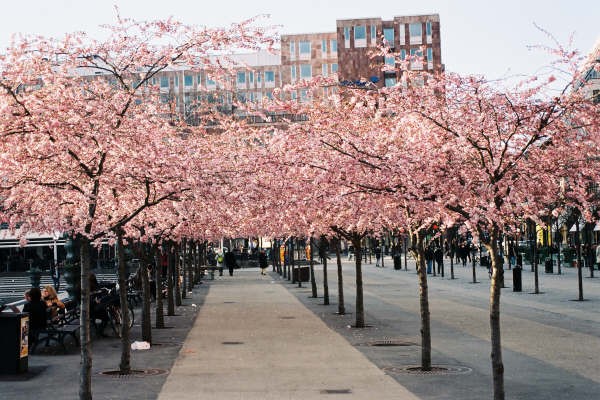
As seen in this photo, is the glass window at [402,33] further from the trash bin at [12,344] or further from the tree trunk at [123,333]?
the trash bin at [12,344]

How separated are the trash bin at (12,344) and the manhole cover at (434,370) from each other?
19.9 ft

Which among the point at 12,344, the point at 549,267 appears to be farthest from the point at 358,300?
the point at 549,267

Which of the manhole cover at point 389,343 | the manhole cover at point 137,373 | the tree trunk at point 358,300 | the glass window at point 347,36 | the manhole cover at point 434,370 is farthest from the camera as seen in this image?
the glass window at point 347,36

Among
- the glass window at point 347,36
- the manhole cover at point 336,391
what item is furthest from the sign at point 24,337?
the glass window at point 347,36

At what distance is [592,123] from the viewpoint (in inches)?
453

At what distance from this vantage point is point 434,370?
15.6 meters

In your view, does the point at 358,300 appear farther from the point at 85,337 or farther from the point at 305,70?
the point at 305,70

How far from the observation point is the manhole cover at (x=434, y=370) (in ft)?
50.1

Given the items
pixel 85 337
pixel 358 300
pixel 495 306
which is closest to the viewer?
pixel 495 306

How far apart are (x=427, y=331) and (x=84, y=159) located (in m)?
6.59

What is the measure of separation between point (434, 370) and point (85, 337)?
6.08 metres

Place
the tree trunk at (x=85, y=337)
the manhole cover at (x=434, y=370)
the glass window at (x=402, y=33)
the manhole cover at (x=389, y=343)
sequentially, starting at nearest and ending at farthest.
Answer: the tree trunk at (x=85, y=337), the manhole cover at (x=434, y=370), the manhole cover at (x=389, y=343), the glass window at (x=402, y=33)

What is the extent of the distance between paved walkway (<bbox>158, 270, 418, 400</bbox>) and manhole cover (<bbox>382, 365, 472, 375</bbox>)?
1.07ft

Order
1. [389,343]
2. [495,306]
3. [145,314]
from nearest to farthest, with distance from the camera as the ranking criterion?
[495,306]
[389,343]
[145,314]
